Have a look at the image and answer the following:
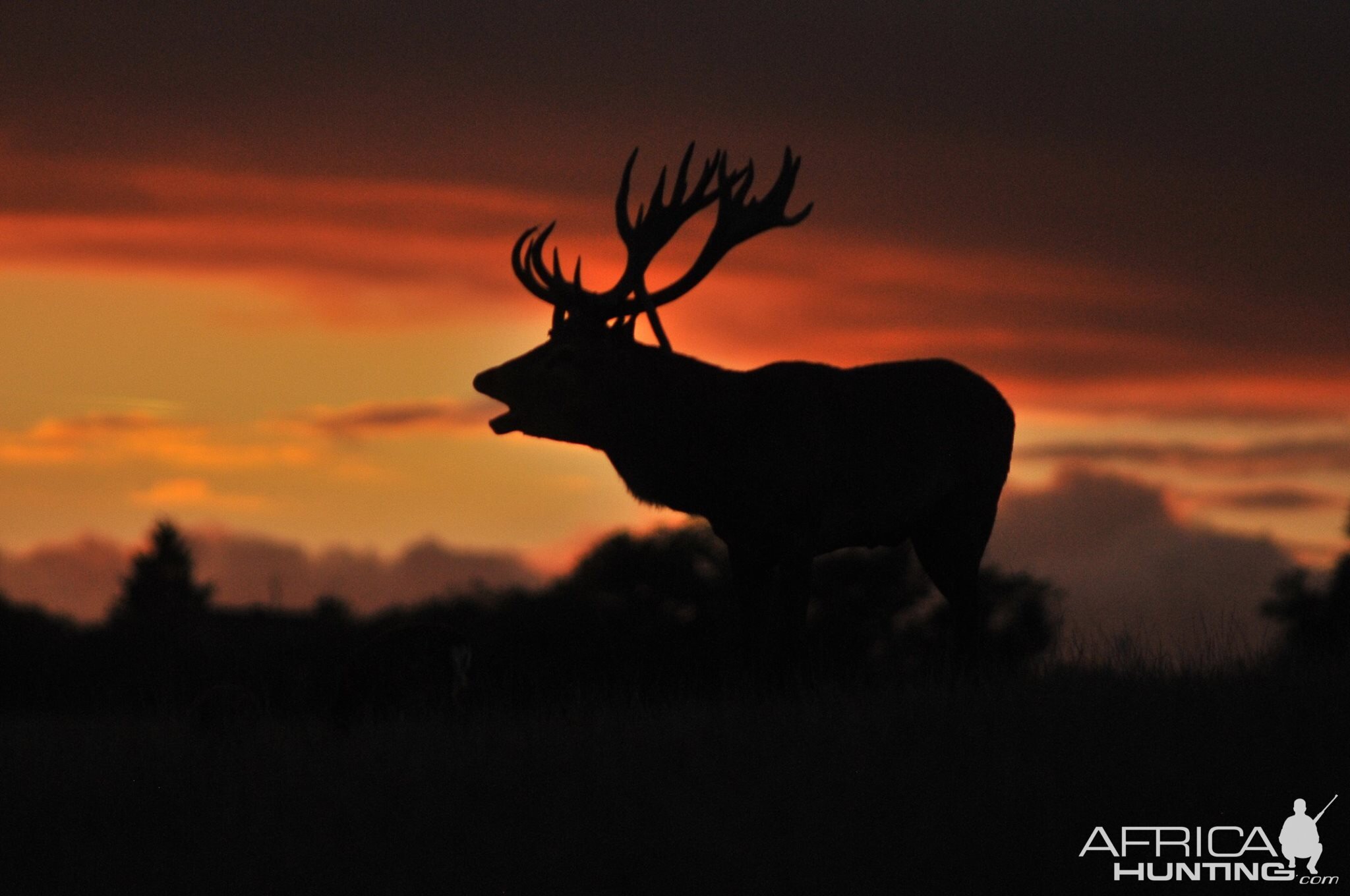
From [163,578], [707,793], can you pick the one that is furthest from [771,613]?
[163,578]

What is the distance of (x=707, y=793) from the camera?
8.70 metres

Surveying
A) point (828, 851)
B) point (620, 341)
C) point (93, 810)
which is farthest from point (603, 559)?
point (828, 851)

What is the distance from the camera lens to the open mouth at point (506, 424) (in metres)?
11.6

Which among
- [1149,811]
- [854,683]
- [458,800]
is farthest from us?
[854,683]

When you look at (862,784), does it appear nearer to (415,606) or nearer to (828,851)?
(828,851)

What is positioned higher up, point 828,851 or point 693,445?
point 693,445

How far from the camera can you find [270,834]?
8.71 metres

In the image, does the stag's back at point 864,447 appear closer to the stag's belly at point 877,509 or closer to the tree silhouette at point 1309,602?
the stag's belly at point 877,509

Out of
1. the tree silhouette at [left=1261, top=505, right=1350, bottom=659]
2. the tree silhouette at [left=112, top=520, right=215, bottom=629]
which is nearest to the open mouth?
the tree silhouette at [left=1261, top=505, right=1350, bottom=659]

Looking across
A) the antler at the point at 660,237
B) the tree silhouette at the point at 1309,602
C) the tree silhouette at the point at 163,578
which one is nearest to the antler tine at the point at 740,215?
the antler at the point at 660,237

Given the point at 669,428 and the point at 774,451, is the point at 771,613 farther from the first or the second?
the point at 669,428

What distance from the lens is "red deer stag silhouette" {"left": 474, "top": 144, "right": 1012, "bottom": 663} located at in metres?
11.5

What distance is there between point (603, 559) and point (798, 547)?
12933 millimetres

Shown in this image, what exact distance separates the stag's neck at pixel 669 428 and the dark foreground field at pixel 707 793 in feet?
5.39
